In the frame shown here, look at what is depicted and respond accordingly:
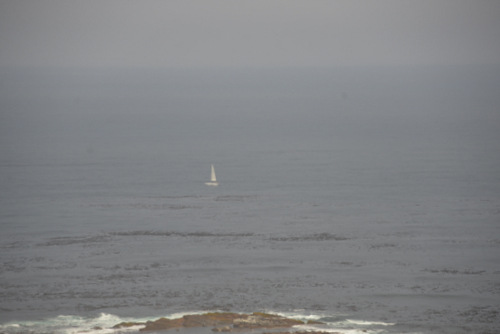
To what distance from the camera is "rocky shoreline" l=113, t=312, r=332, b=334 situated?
176ft

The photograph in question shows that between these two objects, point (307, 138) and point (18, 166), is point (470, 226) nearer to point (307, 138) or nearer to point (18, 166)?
point (18, 166)

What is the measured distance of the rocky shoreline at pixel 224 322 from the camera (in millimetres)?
53500

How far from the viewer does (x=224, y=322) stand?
54.8 metres

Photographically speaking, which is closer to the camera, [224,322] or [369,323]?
[224,322]

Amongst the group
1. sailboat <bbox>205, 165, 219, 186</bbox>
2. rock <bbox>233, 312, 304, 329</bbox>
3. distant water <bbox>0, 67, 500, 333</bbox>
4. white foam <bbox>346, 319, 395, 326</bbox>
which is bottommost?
white foam <bbox>346, 319, 395, 326</bbox>

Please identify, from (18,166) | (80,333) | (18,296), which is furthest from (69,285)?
(18,166)

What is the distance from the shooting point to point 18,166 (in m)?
143

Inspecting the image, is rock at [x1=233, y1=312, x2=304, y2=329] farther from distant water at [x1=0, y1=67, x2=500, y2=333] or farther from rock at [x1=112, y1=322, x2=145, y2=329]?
rock at [x1=112, y1=322, x2=145, y2=329]

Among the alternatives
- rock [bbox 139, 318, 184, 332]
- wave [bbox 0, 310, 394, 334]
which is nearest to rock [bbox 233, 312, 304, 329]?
wave [bbox 0, 310, 394, 334]

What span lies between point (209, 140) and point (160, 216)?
95.4 meters

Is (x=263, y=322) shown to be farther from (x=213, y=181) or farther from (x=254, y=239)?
(x=213, y=181)

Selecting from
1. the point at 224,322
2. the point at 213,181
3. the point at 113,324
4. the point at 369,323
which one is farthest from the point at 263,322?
the point at 213,181

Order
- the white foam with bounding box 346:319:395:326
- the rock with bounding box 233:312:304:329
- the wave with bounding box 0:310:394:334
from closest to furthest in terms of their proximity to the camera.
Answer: the rock with bounding box 233:312:304:329, the wave with bounding box 0:310:394:334, the white foam with bounding box 346:319:395:326

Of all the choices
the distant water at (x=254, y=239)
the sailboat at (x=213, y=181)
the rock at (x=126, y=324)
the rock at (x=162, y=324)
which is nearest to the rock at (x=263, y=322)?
the distant water at (x=254, y=239)
